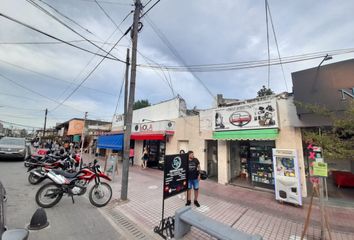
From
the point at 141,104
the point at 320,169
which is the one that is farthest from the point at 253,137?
the point at 141,104

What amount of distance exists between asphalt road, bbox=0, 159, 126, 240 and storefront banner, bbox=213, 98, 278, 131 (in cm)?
690

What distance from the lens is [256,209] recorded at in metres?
5.70

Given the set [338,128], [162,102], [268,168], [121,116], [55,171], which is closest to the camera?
[338,128]

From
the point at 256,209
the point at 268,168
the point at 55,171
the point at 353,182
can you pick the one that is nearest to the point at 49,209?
the point at 55,171

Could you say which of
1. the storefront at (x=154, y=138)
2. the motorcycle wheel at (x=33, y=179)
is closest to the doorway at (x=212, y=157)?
the storefront at (x=154, y=138)

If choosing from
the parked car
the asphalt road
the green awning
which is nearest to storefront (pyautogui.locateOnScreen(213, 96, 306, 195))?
the green awning

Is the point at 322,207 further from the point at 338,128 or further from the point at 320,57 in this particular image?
the point at 320,57

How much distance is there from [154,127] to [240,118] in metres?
6.65

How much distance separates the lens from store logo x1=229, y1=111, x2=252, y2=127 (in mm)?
8476

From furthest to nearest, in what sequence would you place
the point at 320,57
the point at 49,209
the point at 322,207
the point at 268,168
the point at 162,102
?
the point at 162,102 < the point at 268,168 < the point at 320,57 < the point at 49,209 < the point at 322,207

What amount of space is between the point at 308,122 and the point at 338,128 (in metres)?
2.96

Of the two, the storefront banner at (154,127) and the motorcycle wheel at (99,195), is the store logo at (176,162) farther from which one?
the storefront banner at (154,127)

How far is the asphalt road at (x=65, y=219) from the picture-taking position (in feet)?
12.3

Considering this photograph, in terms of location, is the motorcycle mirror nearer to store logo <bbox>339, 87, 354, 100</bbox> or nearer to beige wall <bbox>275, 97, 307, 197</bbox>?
beige wall <bbox>275, 97, 307, 197</bbox>
